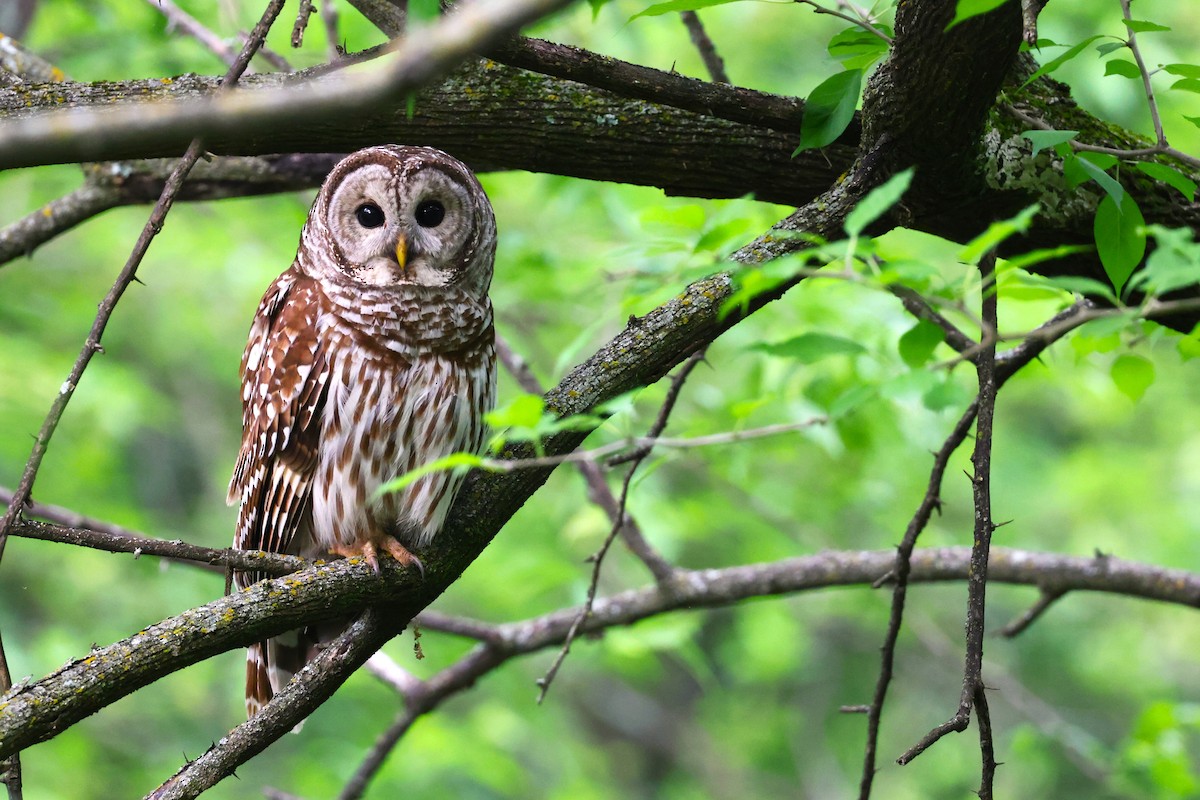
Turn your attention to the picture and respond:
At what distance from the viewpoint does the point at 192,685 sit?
890 cm

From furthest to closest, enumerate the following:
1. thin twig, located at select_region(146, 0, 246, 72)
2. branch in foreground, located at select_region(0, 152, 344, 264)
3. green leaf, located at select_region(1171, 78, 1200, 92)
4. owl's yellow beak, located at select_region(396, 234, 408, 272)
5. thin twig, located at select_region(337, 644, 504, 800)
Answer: thin twig, located at select_region(146, 0, 246, 72), thin twig, located at select_region(337, 644, 504, 800), branch in foreground, located at select_region(0, 152, 344, 264), owl's yellow beak, located at select_region(396, 234, 408, 272), green leaf, located at select_region(1171, 78, 1200, 92)

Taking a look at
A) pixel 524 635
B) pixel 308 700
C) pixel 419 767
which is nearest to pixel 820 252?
pixel 308 700

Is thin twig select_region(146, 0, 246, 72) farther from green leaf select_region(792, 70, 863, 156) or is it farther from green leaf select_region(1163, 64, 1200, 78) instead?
green leaf select_region(1163, 64, 1200, 78)

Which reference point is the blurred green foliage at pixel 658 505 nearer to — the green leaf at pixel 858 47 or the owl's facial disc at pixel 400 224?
the owl's facial disc at pixel 400 224

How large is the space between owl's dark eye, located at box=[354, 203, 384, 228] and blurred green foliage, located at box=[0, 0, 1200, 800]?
775 millimetres

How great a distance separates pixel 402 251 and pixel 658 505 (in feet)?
8.45

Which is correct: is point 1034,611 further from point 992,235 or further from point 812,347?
point 992,235

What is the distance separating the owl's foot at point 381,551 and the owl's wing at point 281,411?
0.25 m

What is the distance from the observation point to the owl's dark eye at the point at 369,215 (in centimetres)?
346

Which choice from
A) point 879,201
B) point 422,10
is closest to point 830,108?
point 879,201

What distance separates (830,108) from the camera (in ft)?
7.94

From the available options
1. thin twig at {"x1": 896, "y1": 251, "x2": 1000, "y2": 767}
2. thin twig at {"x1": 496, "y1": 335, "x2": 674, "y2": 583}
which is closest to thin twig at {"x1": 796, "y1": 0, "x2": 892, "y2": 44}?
thin twig at {"x1": 896, "y1": 251, "x2": 1000, "y2": 767}

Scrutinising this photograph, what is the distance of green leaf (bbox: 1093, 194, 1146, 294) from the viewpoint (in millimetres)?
2182

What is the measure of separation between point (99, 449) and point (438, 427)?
5.60 metres
